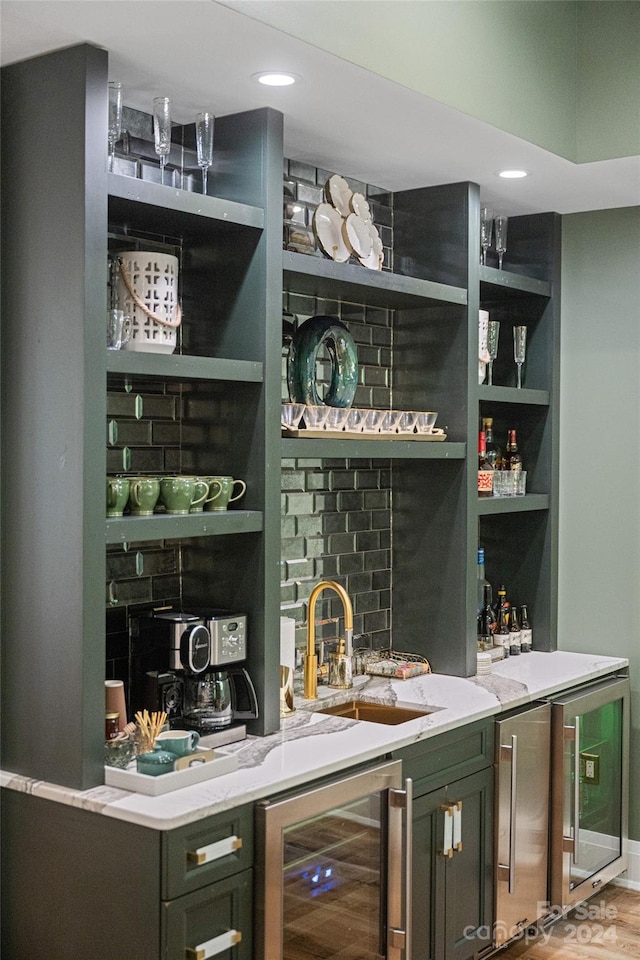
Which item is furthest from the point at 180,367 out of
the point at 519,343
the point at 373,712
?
the point at 519,343

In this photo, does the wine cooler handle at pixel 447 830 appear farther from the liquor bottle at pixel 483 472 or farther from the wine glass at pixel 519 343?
the wine glass at pixel 519 343

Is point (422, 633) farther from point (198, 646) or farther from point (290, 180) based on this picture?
point (290, 180)

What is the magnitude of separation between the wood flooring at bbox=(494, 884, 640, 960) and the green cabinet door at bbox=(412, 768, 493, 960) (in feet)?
1.08

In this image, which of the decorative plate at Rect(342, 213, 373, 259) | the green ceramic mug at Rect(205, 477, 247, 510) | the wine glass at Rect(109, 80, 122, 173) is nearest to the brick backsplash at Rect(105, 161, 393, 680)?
the decorative plate at Rect(342, 213, 373, 259)

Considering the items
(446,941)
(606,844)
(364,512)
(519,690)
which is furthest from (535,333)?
(446,941)

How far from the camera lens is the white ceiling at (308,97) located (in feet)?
7.34

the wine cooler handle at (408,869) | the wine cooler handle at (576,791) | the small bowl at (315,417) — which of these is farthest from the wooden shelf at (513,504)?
the wine cooler handle at (408,869)

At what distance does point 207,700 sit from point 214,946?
0.63 m

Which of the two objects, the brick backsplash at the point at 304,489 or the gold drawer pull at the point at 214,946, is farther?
the brick backsplash at the point at 304,489

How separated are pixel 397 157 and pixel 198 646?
1.61 meters

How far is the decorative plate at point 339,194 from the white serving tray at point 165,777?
165cm

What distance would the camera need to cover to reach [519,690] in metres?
3.45

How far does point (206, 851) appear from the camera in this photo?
2.24 metres

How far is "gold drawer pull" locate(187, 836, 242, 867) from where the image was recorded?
7.29 feet
